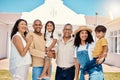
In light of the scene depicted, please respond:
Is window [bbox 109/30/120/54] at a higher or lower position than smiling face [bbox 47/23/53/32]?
lower

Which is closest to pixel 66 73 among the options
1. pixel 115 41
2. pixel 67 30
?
pixel 67 30

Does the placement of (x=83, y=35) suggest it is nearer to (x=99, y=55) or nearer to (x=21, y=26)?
(x=99, y=55)

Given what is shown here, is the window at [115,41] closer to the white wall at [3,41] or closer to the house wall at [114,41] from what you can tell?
the house wall at [114,41]

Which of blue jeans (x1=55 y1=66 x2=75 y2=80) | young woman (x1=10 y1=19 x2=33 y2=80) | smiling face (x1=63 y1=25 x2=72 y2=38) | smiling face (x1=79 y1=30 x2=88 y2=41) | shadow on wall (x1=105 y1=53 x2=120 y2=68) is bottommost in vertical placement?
shadow on wall (x1=105 y1=53 x2=120 y2=68)

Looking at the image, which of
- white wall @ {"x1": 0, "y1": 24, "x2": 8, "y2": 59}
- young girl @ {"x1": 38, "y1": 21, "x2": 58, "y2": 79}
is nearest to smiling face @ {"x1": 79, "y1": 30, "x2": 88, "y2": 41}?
young girl @ {"x1": 38, "y1": 21, "x2": 58, "y2": 79}

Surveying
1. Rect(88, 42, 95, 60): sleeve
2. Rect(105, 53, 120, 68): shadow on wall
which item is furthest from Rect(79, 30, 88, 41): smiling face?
Rect(105, 53, 120, 68): shadow on wall

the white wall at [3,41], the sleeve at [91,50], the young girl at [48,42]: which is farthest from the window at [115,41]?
the sleeve at [91,50]

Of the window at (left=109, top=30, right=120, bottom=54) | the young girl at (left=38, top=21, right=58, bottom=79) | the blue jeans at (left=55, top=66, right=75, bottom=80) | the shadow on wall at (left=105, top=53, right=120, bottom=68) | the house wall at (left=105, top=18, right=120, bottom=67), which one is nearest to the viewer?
the young girl at (left=38, top=21, right=58, bottom=79)

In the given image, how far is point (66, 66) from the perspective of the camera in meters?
4.99

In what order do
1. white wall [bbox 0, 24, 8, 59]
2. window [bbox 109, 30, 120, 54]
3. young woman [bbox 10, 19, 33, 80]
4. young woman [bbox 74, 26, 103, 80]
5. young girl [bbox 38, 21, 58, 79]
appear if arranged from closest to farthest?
young woman [bbox 74, 26, 103, 80] < young woman [bbox 10, 19, 33, 80] < young girl [bbox 38, 21, 58, 79] < window [bbox 109, 30, 120, 54] < white wall [bbox 0, 24, 8, 59]

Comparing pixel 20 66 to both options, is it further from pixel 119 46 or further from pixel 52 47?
pixel 119 46

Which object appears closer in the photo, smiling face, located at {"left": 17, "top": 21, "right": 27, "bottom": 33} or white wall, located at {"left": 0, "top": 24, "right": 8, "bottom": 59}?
smiling face, located at {"left": 17, "top": 21, "right": 27, "bottom": 33}

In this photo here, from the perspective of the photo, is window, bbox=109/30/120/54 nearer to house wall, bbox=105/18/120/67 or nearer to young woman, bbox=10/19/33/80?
house wall, bbox=105/18/120/67

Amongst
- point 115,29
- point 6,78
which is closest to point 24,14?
point 115,29
